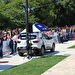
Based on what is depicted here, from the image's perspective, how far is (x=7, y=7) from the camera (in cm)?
5719

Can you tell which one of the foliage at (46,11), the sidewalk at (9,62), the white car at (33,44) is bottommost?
the sidewalk at (9,62)

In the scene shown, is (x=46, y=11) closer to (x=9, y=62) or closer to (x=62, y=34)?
(x=62, y=34)

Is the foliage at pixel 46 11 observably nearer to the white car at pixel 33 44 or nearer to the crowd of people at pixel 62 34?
the crowd of people at pixel 62 34

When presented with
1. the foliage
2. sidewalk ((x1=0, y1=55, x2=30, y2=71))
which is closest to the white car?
sidewalk ((x1=0, y1=55, x2=30, y2=71))

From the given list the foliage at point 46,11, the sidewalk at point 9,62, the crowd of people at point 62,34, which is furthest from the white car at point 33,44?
the foliage at point 46,11

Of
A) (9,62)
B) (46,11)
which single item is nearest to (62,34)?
(9,62)

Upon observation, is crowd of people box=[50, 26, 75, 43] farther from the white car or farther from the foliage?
the white car

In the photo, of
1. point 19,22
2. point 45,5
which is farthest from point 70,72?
point 45,5

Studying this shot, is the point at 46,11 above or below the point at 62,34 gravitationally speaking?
above

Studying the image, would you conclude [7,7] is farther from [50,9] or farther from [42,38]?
[42,38]

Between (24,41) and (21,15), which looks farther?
(21,15)

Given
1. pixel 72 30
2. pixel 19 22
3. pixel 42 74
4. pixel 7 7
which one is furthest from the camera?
pixel 7 7

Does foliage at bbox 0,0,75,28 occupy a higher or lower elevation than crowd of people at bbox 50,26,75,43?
higher

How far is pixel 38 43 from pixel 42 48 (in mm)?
838
